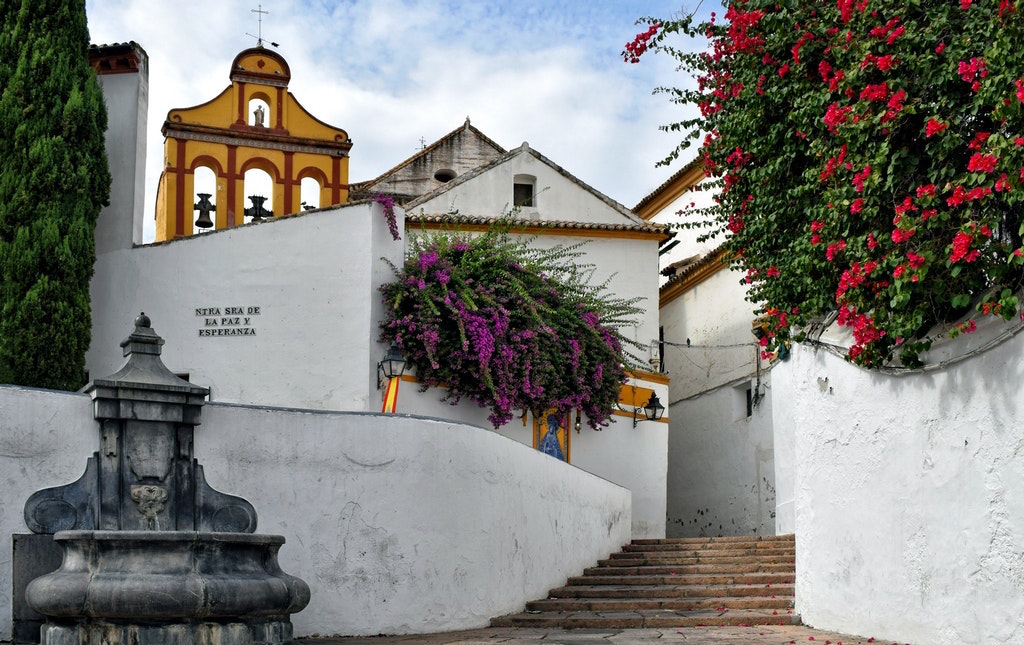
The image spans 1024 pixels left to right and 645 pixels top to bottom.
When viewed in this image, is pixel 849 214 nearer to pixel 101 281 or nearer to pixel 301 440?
pixel 301 440

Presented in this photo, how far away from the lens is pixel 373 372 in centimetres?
1619

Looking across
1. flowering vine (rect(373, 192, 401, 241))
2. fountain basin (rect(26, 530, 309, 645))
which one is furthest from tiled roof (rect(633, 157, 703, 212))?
fountain basin (rect(26, 530, 309, 645))

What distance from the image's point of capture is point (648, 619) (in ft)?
37.9

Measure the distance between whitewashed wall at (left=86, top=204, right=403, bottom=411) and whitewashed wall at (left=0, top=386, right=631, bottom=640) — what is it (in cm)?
464

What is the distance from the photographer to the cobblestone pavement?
9.55 meters

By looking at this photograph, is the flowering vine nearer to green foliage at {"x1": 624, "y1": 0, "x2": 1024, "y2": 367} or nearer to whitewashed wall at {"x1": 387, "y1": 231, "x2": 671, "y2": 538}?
whitewashed wall at {"x1": 387, "y1": 231, "x2": 671, "y2": 538}

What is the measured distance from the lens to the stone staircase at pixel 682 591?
38.2 ft

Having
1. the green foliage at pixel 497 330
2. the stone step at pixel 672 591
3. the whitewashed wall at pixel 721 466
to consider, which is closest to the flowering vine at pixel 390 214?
the green foliage at pixel 497 330

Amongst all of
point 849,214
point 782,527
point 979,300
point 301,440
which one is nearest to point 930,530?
point 979,300

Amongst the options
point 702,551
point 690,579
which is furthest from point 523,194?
point 690,579

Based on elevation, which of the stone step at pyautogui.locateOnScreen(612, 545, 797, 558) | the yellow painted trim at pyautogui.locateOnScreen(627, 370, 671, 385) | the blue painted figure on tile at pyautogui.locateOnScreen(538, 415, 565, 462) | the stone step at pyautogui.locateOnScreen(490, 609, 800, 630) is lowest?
the stone step at pyautogui.locateOnScreen(490, 609, 800, 630)

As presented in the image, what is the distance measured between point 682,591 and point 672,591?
0.12m

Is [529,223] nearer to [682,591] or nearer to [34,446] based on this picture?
[682,591]

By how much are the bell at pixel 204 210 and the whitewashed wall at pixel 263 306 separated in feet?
12.6
